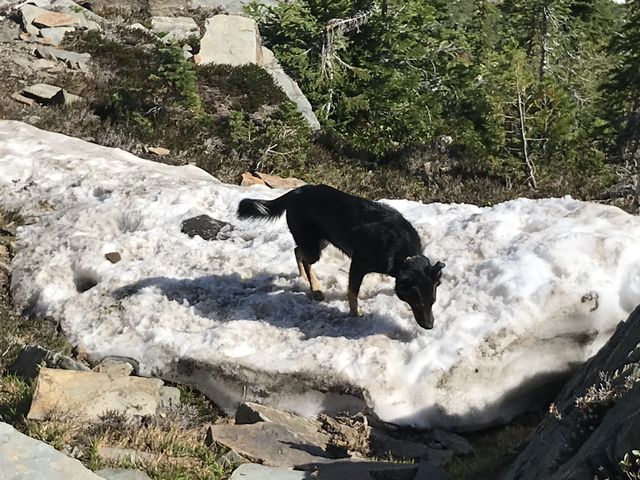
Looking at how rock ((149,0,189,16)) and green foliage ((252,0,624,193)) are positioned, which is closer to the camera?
green foliage ((252,0,624,193))

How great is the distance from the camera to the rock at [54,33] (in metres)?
17.9

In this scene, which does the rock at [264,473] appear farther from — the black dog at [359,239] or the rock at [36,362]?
the rock at [36,362]

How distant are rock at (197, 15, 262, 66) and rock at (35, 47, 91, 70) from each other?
2747mm

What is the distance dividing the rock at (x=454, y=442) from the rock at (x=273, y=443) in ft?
3.11

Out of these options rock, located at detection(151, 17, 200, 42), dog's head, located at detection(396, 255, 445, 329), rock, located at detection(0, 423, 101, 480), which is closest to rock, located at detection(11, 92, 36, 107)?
Result: rock, located at detection(151, 17, 200, 42)

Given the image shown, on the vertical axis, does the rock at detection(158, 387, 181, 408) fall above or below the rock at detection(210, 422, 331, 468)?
below

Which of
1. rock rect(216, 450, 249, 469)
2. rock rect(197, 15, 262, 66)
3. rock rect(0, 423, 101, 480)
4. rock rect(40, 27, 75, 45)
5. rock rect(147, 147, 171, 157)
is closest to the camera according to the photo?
rock rect(0, 423, 101, 480)

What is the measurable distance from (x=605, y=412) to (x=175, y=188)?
7414 mm

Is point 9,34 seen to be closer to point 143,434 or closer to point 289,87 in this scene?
point 289,87

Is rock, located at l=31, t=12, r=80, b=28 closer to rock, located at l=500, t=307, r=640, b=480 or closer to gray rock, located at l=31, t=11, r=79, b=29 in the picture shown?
gray rock, located at l=31, t=11, r=79, b=29

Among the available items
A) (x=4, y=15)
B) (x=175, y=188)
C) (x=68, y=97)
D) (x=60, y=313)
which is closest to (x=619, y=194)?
(x=175, y=188)

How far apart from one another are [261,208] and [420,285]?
2.60 meters

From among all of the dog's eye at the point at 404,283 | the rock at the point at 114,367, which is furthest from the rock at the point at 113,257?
the dog's eye at the point at 404,283

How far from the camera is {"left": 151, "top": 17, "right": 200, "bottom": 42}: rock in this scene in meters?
19.9
